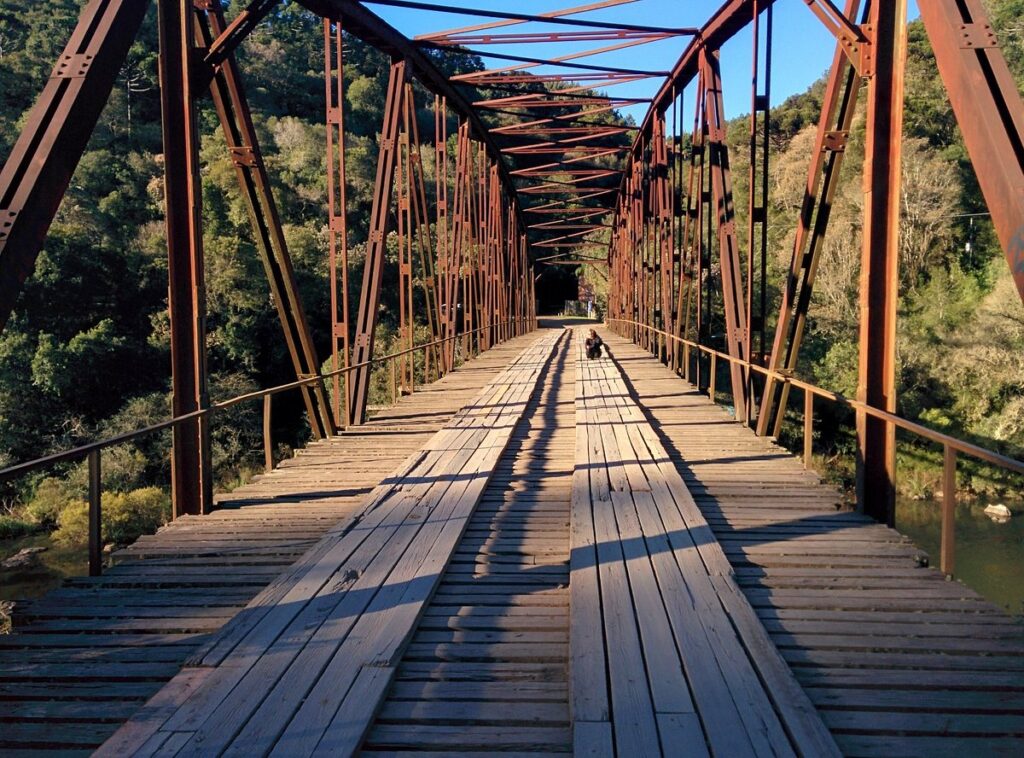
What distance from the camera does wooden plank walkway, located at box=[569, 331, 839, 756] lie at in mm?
2338

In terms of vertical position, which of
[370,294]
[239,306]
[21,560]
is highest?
[239,306]

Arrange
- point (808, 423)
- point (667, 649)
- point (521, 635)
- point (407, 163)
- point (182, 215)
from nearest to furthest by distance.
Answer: point (667, 649), point (521, 635), point (182, 215), point (808, 423), point (407, 163)

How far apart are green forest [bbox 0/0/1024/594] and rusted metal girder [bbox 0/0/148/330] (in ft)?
52.1

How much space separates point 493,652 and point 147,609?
59.2 inches

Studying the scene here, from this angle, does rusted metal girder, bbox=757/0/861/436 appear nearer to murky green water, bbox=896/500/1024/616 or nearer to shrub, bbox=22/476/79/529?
murky green water, bbox=896/500/1024/616

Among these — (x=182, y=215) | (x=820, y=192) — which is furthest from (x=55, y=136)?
(x=820, y=192)

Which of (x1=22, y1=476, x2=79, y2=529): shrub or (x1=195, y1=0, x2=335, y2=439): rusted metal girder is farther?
(x1=22, y1=476, x2=79, y2=529): shrub

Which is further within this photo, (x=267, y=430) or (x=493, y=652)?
(x=267, y=430)

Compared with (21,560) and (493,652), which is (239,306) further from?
(493,652)

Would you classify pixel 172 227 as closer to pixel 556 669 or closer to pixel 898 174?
pixel 556 669

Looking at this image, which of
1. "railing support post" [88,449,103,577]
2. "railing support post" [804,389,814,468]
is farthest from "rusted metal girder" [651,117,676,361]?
"railing support post" [88,449,103,577]

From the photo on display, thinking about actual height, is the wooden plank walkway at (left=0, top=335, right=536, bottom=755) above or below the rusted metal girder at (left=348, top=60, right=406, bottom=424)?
below

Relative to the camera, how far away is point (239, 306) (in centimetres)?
2973

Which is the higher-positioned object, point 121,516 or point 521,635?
point 521,635
